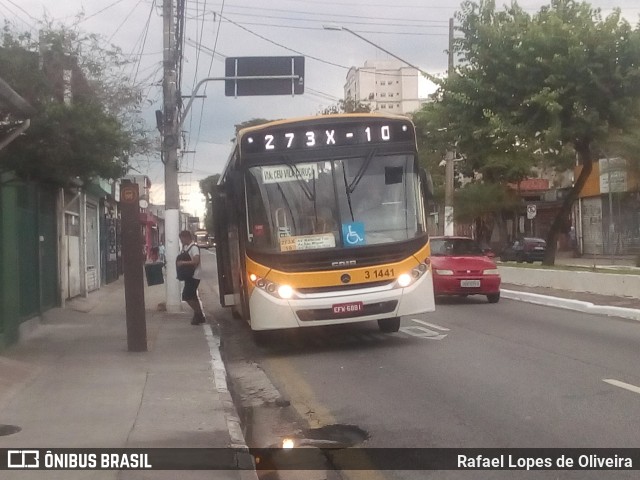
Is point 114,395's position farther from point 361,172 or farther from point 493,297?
point 493,297

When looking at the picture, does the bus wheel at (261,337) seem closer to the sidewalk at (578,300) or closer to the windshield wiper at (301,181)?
the windshield wiper at (301,181)

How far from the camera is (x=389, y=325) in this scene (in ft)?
45.0

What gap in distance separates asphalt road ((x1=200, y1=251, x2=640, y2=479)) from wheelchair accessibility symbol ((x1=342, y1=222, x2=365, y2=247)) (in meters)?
1.62

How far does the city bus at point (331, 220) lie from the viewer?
11633 mm

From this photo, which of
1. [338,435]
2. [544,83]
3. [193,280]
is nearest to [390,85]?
[544,83]

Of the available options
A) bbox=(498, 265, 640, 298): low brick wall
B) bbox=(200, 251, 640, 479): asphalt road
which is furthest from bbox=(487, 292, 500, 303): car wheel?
bbox=(200, 251, 640, 479): asphalt road

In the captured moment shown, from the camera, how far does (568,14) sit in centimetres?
2248

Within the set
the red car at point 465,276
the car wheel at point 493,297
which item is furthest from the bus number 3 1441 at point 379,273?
the car wheel at point 493,297

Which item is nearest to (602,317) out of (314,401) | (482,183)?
(314,401)

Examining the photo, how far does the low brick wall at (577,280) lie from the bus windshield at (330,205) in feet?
27.3

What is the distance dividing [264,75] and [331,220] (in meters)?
8.02

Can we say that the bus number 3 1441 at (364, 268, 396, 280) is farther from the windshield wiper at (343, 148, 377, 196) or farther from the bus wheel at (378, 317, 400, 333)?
the bus wheel at (378, 317, 400, 333)

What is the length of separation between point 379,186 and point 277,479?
6.21m

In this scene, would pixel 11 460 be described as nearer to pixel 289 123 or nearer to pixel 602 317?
pixel 289 123
